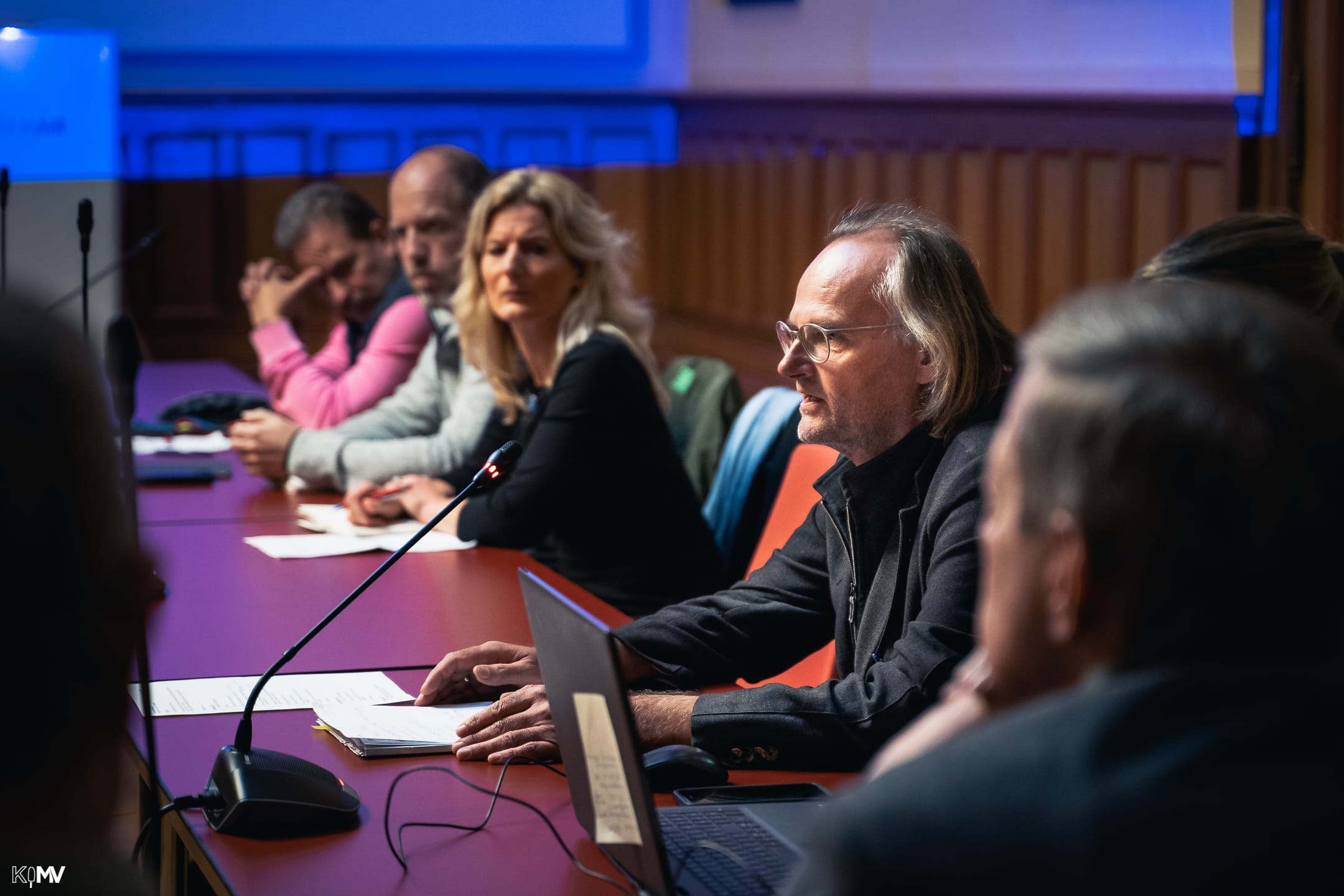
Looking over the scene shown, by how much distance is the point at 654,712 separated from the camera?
63.7 inches

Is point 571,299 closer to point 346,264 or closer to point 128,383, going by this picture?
point 346,264

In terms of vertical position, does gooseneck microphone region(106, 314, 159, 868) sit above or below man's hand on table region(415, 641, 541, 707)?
above

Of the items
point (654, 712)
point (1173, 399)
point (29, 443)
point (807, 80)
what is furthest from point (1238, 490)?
point (807, 80)

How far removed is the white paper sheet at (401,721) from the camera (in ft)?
5.36

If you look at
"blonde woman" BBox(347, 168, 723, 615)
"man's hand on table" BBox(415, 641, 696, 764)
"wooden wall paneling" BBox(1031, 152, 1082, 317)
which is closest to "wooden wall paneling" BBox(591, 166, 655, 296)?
"wooden wall paneling" BBox(1031, 152, 1082, 317)

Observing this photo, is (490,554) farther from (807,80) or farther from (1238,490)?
(807,80)

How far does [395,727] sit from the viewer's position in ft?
5.49

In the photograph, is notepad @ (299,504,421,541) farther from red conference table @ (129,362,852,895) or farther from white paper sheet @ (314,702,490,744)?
white paper sheet @ (314,702,490,744)

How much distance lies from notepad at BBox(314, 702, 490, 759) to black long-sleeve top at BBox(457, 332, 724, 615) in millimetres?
978

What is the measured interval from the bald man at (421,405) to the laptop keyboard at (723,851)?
194cm

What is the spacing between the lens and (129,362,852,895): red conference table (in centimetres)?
131

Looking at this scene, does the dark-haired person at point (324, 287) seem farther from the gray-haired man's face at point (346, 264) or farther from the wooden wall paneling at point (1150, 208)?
the wooden wall paneling at point (1150, 208)

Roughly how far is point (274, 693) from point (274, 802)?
48 centimetres

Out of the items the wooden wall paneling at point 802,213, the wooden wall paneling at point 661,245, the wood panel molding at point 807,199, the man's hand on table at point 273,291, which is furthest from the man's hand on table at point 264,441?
the wooden wall paneling at point 661,245
